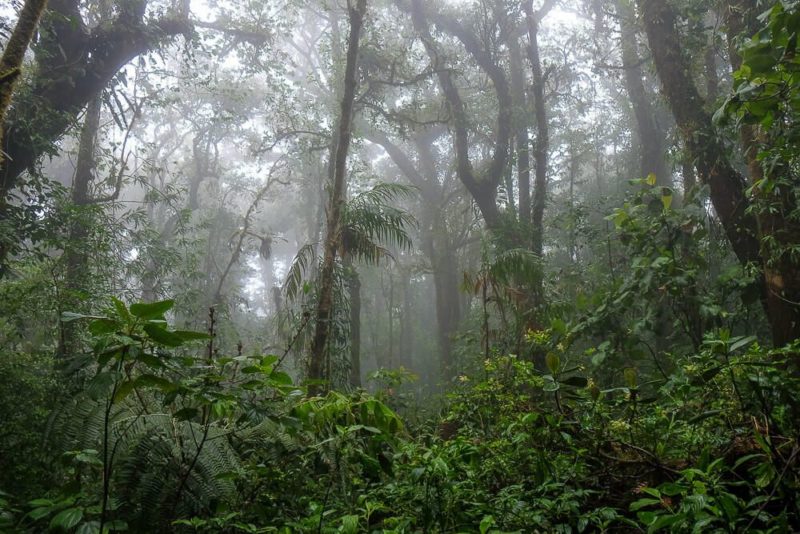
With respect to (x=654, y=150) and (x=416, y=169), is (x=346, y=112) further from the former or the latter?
(x=416, y=169)

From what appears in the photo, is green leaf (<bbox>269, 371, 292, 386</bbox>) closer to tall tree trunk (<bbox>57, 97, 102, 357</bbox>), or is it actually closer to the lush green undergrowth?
the lush green undergrowth

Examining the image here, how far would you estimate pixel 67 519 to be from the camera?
191 cm

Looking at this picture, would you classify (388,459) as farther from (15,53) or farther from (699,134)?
(699,134)

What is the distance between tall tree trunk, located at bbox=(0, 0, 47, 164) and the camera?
141 inches

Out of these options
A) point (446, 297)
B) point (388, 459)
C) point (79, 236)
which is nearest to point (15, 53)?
point (388, 459)

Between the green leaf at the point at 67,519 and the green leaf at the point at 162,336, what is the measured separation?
0.74 m

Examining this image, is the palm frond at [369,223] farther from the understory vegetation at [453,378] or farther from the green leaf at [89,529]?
the green leaf at [89,529]

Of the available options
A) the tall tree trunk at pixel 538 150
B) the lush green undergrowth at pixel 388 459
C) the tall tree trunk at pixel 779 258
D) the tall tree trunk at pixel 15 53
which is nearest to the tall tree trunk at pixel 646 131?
the tall tree trunk at pixel 538 150

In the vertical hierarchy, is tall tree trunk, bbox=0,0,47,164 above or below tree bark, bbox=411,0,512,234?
below

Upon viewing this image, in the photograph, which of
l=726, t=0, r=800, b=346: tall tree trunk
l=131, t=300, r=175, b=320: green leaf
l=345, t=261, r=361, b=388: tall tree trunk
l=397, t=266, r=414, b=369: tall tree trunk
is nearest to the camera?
l=131, t=300, r=175, b=320: green leaf

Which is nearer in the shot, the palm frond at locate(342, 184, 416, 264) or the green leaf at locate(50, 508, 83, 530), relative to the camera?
the green leaf at locate(50, 508, 83, 530)

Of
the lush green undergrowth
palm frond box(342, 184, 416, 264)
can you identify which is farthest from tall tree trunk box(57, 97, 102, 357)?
palm frond box(342, 184, 416, 264)

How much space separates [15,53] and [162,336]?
313 centimetres

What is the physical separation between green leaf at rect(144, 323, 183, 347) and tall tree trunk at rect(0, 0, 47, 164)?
2.63 m
